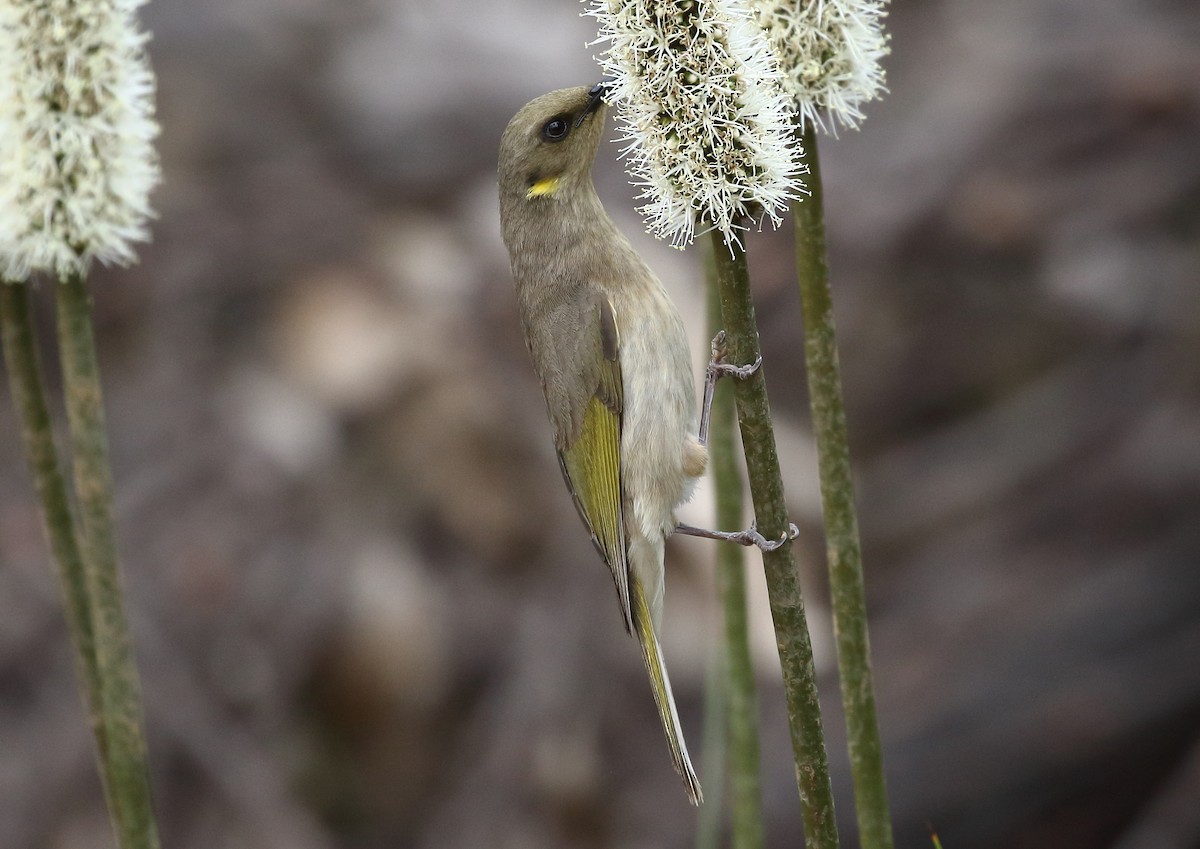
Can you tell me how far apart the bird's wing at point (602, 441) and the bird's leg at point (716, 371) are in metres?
0.21

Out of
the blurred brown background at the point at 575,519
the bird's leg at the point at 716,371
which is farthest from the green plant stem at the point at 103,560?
the blurred brown background at the point at 575,519

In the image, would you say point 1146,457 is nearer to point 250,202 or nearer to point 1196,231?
point 1196,231

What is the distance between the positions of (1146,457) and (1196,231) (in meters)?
0.93

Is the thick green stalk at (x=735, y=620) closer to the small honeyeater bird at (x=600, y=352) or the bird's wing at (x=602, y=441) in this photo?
the small honeyeater bird at (x=600, y=352)

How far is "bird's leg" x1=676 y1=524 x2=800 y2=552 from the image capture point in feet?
5.82

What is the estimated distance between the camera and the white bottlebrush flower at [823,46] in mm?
1993

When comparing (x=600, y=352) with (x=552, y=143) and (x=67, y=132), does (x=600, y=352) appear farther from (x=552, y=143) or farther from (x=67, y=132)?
(x=67, y=132)

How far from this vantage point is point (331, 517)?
550cm

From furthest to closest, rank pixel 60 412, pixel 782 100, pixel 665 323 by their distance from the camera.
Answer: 1. pixel 60 412
2. pixel 665 323
3. pixel 782 100

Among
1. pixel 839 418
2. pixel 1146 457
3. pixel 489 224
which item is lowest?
pixel 839 418

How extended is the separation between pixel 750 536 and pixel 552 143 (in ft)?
3.45

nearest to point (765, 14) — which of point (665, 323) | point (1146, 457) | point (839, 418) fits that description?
point (839, 418)

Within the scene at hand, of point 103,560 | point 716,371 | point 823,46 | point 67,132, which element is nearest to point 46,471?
point 103,560

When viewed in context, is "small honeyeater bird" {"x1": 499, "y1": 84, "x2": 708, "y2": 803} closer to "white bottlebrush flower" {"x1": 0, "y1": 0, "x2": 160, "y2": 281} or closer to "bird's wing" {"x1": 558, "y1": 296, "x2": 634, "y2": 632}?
"bird's wing" {"x1": 558, "y1": 296, "x2": 634, "y2": 632}
